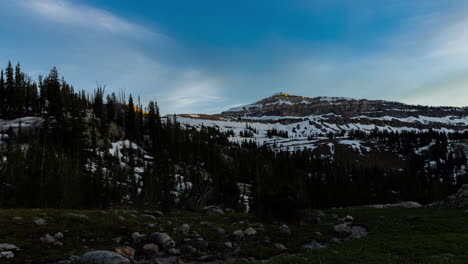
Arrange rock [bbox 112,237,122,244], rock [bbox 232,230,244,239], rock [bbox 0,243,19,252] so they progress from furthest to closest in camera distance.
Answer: rock [bbox 232,230,244,239], rock [bbox 112,237,122,244], rock [bbox 0,243,19,252]

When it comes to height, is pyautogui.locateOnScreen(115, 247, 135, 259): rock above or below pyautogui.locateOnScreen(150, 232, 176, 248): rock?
above

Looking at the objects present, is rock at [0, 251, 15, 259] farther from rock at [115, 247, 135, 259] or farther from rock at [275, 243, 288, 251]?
rock at [275, 243, 288, 251]

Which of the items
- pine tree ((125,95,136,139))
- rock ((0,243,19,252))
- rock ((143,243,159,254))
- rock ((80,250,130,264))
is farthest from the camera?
pine tree ((125,95,136,139))

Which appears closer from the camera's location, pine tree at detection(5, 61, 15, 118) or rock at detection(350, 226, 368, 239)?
rock at detection(350, 226, 368, 239)

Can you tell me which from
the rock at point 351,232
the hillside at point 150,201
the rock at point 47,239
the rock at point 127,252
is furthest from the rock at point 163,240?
the rock at point 351,232

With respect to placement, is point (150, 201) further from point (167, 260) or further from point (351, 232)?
point (167, 260)

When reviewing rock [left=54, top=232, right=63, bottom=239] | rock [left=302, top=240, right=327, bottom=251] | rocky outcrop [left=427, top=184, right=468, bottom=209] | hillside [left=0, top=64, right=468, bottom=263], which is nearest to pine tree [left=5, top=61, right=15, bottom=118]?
hillside [left=0, top=64, right=468, bottom=263]

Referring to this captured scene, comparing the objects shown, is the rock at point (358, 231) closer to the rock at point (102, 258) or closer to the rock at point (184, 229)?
the rock at point (184, 229)

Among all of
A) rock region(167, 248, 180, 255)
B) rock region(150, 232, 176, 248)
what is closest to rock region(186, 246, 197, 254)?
rock region(167, 248, 180, 255)

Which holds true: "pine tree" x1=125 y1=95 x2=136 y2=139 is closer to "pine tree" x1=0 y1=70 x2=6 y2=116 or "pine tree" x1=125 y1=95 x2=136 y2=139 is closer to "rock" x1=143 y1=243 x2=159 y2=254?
"pine tree" x1=0 y1=70 x2=6 y2=116

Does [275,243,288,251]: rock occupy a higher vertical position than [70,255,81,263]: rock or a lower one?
lower

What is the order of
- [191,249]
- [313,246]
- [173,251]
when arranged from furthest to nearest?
[313,246]
[191,249]
[173,251]

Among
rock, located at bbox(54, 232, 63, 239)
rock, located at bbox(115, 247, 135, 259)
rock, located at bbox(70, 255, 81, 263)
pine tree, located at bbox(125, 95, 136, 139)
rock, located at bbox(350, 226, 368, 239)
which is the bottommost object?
rock, located at bbox(350, 226, 368, 239)

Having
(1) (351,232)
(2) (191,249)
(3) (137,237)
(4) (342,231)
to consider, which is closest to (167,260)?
(2) (191,249)
